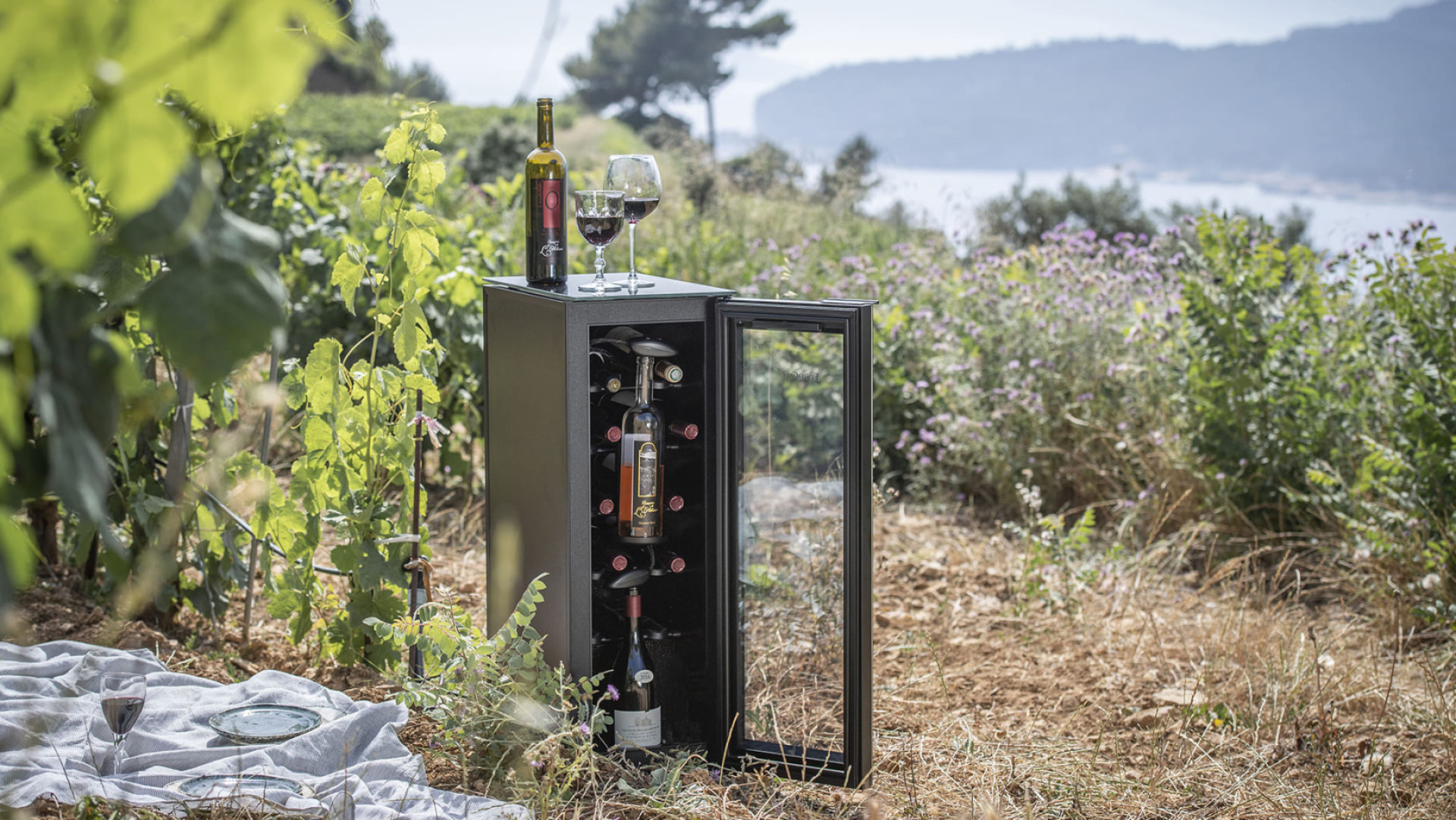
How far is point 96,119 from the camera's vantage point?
22.1 inches

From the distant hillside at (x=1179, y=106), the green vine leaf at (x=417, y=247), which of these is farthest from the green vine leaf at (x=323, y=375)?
the distant hillside at (x=1179, y=106)

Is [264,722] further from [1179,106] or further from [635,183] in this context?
[1179,106]

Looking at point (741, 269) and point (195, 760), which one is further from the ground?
point (741, 269)

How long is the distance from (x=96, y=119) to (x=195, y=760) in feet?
5.79

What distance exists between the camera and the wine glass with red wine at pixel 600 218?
221 centimetres

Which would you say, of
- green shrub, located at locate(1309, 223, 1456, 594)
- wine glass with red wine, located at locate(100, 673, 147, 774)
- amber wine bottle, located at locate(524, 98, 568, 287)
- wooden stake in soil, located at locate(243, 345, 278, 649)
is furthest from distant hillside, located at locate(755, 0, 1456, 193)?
wine glass with red wine, located at locate(100, 673, 147, 774)

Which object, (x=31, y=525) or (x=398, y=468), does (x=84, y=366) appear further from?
(x=31, y=525)

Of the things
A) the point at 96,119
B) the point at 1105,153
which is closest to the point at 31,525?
Result: the point at 96,119

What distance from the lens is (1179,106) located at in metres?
36.0

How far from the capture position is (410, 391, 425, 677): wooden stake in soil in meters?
2.45

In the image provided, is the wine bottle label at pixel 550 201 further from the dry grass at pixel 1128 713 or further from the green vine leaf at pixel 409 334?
the dry grass at pixel 1128 713

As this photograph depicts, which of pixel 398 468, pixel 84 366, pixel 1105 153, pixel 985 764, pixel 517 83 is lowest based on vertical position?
pixel 985 764

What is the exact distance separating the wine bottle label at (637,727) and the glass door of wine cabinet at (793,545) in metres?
0.17

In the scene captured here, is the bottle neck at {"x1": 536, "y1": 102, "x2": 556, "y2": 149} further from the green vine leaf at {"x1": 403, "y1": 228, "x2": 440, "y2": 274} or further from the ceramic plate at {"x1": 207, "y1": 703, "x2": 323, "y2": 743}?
the ceramic plate at {"x1": 207, "y1": 703, "x2": 323, "y2": 743}
